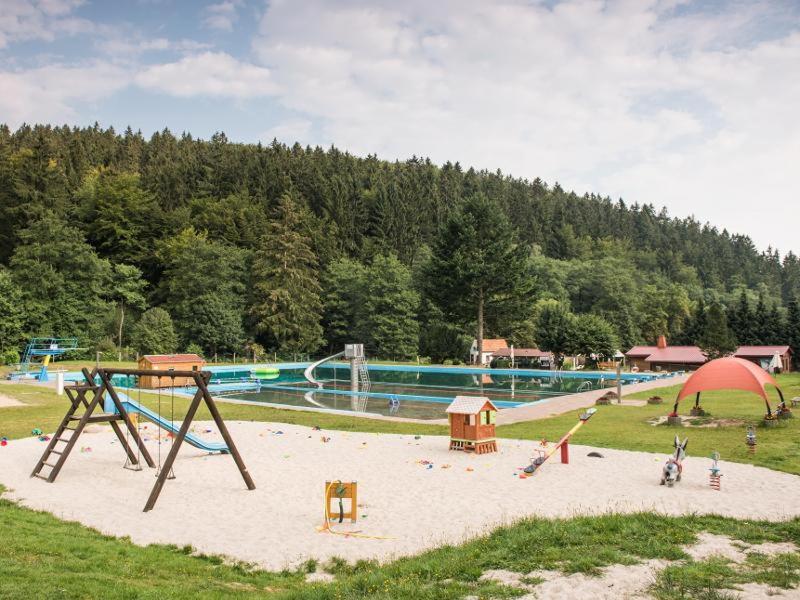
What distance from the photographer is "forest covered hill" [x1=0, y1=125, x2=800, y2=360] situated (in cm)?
4862

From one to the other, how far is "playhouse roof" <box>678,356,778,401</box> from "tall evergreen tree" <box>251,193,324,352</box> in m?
42.5

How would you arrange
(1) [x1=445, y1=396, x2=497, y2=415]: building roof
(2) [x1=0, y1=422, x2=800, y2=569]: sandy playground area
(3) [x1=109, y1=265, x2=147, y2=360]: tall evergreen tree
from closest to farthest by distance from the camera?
1. (2) [x1=0, y1=422, x2=800, y2=569]: sandy playground area
2. (1) [x1=445, y1=396, x2=497, y2=415]: building roof
3. (3) [x1=109, y1=265, x2=147, y2=360]: tall evergreen tree

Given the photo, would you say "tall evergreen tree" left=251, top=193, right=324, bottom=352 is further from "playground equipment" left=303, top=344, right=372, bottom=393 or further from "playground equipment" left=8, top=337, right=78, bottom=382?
"playground equipment" left=303, top=344, right=372, bottom=393

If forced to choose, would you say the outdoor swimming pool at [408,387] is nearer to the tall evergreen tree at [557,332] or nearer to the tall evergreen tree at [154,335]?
the tall evergreen tree at [557,332]

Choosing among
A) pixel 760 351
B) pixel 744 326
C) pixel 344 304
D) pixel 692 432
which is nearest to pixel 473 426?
pixel 692 432

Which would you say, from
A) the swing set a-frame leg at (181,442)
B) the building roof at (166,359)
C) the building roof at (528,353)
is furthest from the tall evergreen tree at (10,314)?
the building roof at (528,353)

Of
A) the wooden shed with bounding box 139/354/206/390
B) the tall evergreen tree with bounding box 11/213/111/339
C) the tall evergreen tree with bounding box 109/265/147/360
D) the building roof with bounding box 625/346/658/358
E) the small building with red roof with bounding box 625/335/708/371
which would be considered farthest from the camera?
the tall evergreen tree with bounding box 109/265/147/360

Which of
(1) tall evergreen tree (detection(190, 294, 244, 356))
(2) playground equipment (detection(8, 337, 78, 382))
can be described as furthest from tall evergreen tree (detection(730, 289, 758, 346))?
(2) playground equipment (detection(8, 337, 78, 382))

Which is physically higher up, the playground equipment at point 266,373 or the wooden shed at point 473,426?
the wooden shed at point 473,426

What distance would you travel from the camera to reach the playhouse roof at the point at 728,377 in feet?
56.9

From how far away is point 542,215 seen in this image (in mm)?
100000

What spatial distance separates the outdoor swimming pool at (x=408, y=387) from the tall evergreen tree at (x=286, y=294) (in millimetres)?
5818

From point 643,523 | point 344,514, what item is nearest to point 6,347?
point 344,514

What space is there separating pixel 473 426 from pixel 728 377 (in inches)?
312
